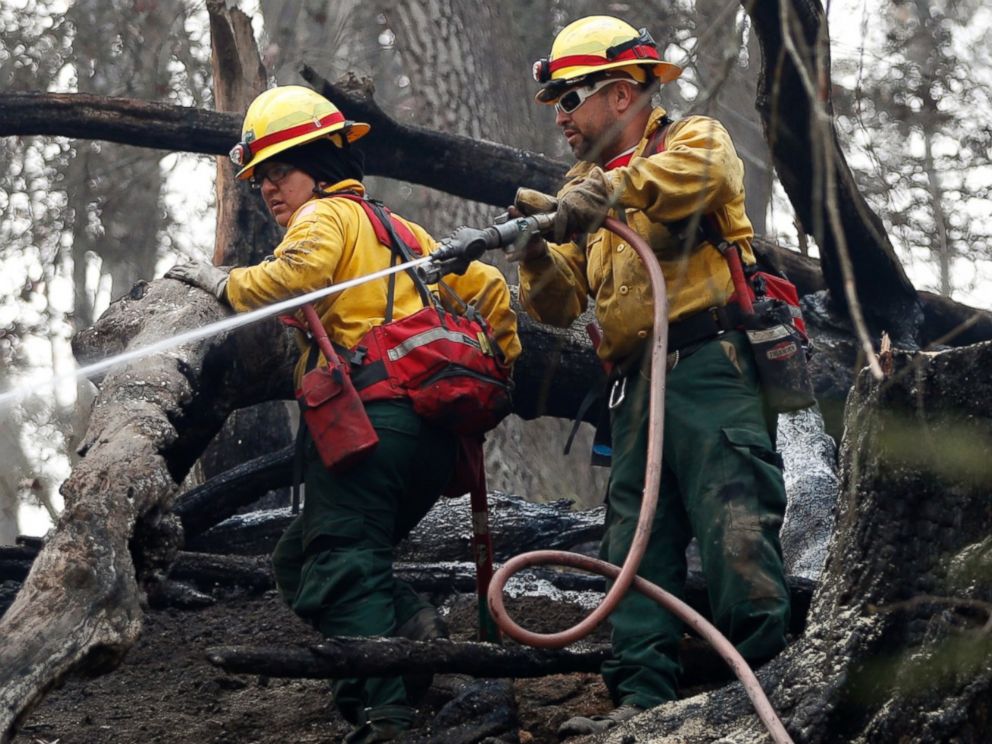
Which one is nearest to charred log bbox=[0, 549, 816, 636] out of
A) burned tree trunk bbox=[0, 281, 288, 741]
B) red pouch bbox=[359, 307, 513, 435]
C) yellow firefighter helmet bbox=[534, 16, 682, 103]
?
burned tree trunk bbox=[0, 281, 288, 741]

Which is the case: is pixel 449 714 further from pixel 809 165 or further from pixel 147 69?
pixel 147 69

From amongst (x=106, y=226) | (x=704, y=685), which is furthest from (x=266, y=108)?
(x=106, y=226)

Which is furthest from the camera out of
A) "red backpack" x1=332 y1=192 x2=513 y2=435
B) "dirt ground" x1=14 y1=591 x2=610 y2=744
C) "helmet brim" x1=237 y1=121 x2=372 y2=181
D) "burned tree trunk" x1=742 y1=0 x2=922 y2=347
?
"burned tree trunk" x1=742 y1=0 x2=922 y2=347

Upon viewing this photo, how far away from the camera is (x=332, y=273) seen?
501 cm

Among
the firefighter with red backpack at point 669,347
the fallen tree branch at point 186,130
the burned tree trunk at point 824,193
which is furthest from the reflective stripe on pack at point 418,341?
the fallen tree branch at point 186,130

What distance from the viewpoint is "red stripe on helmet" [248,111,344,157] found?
5391mm

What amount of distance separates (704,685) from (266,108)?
2546 mm

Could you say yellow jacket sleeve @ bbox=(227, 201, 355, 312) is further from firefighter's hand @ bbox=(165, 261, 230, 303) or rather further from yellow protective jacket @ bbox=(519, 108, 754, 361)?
yellow protective jacket @ bbox=(519, 108, 754, 361)

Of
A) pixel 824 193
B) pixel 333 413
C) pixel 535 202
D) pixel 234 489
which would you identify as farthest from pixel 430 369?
pixel 824 193

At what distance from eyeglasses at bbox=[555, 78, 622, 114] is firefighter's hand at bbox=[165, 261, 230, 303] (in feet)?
4.29

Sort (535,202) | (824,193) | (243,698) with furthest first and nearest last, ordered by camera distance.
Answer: (824,193) < (243,698) < (535,202)

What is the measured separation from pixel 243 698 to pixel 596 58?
8.91 ft

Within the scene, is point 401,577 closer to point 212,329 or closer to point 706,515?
point 212,329

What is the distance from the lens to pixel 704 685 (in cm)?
484
